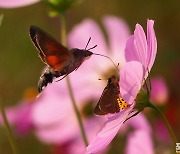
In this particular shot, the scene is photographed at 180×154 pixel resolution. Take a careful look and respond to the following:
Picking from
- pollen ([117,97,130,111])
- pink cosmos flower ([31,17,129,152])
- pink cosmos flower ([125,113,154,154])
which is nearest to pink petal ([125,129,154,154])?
pink cosmos flower ([125,113,154,154])

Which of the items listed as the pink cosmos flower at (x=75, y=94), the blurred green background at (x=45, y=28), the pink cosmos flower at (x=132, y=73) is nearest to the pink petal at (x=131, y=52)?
the pink cosmos flower at (x=132, y=73)

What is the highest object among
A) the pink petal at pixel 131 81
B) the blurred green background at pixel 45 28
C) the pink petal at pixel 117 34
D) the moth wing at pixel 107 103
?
the pink petal at pixel 131 81

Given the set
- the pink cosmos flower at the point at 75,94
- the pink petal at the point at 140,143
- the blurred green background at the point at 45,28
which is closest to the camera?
the pink petal at the point at 140,143

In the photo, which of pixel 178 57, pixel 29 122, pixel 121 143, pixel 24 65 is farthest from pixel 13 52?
pixel 29 122

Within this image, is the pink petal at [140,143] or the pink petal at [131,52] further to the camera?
the pink petal at [140,143]

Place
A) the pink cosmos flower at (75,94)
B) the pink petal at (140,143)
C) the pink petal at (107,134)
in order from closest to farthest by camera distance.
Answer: the pink petal at (107,134), the pink petal at (140,143), the pink cosmos flower at (75,94)

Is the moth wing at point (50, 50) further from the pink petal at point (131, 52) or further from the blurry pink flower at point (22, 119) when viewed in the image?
the blurry pink flower at point (22, 119)
